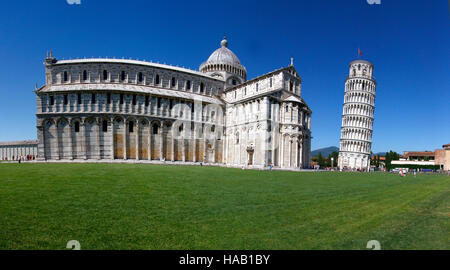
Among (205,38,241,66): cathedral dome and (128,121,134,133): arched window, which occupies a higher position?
(205,38,241,66): cathedral dome

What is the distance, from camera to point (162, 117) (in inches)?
1372

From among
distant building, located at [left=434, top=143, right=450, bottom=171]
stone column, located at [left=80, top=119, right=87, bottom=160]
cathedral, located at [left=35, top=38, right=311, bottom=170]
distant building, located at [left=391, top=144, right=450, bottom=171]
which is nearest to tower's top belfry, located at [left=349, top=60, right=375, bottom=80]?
distant building, located at [left=434, top=143, right=450, bottom=171]

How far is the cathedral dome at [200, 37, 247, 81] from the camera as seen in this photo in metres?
48.2

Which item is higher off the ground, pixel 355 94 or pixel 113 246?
pixel 355 94

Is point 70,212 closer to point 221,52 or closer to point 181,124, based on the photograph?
point 181,124

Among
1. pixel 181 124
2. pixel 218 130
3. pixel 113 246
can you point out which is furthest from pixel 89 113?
pixel 113 246

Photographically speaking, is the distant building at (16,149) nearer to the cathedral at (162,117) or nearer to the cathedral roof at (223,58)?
the cathedral at (162,117)

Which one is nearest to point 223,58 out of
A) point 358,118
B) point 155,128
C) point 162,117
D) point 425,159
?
point 162,117

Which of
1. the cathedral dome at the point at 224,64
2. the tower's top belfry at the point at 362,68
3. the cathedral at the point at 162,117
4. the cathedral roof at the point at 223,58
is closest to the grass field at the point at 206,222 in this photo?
the cathedral at the point at 162,117

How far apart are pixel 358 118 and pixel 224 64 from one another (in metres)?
43.7

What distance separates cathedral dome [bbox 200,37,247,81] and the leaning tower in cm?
3500

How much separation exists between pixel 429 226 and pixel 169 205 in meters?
7.65

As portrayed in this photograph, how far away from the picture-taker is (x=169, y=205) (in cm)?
690

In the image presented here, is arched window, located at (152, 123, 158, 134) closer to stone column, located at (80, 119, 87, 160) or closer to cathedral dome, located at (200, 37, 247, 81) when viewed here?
stone column, located at (80, 119, 87, 160)
